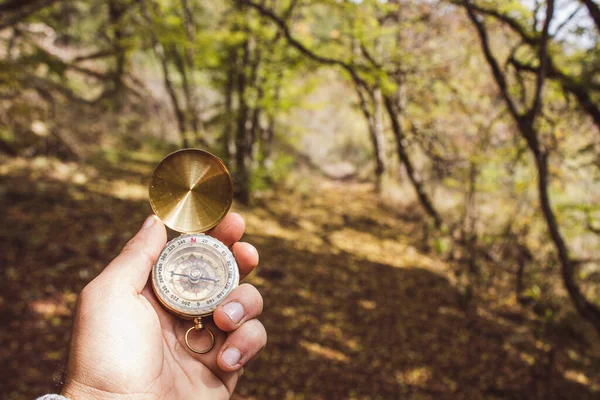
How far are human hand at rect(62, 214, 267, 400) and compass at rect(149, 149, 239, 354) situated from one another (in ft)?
0.27

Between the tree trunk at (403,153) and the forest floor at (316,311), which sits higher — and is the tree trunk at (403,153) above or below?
above

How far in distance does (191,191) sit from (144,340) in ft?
2.92

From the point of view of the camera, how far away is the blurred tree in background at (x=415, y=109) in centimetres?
479

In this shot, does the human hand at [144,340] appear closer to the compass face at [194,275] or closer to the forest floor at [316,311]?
the compass face at [194,275]

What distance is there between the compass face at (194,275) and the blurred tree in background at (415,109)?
273cm

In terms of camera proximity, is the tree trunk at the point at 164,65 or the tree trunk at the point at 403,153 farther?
the tree trunk at the point at 164,65

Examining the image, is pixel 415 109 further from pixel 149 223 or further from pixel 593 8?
pixel 149 223

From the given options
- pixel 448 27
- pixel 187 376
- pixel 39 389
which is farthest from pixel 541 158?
pixel 448 27

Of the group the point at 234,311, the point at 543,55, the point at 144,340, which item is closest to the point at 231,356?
the point at 234,311

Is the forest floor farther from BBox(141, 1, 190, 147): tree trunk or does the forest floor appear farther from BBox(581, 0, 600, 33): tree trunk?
BBox(581, 0, 600, 33): tree trunk

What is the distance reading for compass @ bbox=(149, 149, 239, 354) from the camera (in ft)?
7.40

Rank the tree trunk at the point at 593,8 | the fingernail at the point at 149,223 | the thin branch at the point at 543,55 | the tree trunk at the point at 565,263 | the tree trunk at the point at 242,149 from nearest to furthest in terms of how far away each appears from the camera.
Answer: the fingernail at the point at 149,223 → the tree trunk at the point at 593,8 → the thin branch at the point at 543,55 → the tree trunk at the point at 565,263 → the tree trunk at the point at 242,149

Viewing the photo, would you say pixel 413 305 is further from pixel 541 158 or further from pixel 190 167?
pixel 190 167

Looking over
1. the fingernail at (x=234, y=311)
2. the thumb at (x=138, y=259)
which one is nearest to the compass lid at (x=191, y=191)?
the thumb at (x=138, y=259)
